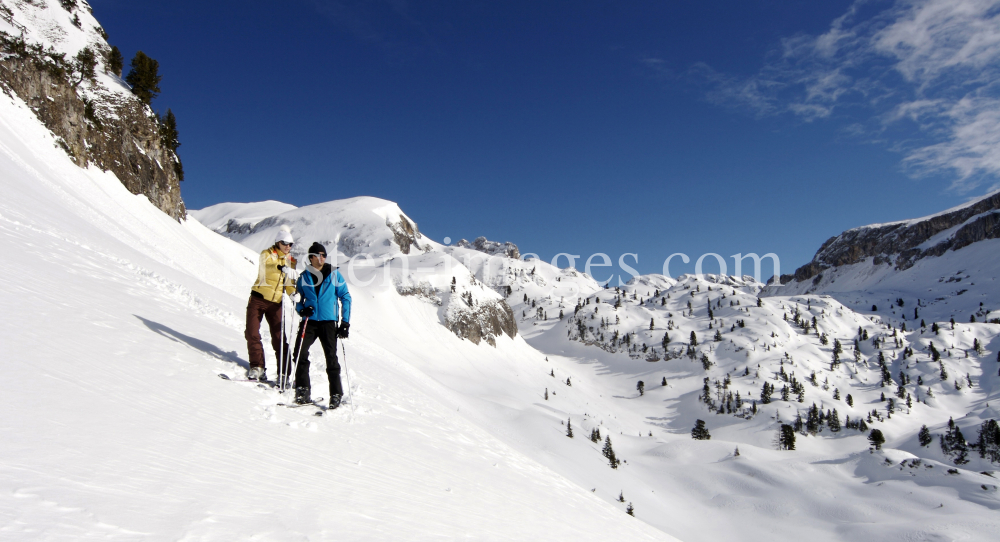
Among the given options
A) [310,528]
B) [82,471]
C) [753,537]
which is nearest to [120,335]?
[82,471]

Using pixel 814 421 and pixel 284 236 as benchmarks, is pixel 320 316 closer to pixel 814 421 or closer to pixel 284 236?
pixel 284 236

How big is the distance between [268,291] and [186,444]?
4931 mm

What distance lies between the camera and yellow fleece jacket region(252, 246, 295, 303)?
10273 millimetres

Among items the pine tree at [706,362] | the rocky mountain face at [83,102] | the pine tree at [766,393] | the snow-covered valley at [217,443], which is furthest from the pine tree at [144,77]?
the pine tree at [706,362]

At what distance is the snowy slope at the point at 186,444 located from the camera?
160 inches

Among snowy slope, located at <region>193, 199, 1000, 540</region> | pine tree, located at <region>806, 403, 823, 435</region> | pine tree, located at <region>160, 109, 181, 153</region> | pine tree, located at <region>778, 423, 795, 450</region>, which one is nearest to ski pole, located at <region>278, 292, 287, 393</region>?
snowy slope, located at <region>193, 199, 1000, 540</region>

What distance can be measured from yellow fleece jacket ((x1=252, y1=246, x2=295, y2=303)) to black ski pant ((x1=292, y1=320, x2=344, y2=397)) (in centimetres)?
108

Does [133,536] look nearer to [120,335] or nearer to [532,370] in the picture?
[120,335]

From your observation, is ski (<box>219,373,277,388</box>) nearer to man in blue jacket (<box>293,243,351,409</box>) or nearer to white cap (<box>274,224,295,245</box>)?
man in blue jacket (<box>293,243,351,409</box>)

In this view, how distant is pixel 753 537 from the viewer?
5619 centimetres

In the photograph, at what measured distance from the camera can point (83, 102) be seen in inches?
1758

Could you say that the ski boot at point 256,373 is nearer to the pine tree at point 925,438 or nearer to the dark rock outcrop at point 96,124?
the dark rock outcrop at point 96,124

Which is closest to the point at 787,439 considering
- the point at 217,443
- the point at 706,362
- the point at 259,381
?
the point at 706,362

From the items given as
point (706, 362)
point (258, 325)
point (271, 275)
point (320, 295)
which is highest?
point (271, 275)
